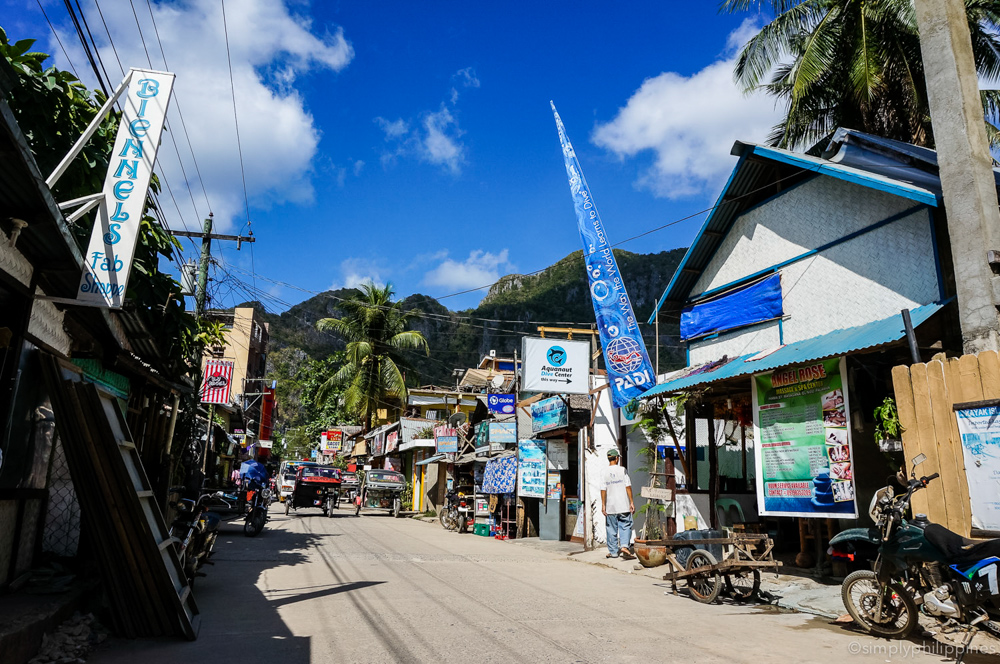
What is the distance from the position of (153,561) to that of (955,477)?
847 centimetres

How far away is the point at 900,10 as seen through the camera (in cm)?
1484

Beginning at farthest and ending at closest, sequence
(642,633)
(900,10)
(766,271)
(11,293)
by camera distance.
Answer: (900,10)
(766,271)
(642,633)
(11,293)

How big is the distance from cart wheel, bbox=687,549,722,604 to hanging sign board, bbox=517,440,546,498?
10.1m

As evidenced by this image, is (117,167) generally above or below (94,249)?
above

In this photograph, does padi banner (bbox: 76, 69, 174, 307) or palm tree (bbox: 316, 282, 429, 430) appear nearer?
padi banner (bbox: 76, 69, 174, 307)

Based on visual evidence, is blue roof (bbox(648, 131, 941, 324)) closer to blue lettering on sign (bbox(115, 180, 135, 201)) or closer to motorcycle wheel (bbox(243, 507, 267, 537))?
blue lettering on sign (bbox(115, 180, 135, 201))

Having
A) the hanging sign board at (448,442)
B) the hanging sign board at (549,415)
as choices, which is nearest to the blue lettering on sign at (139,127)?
the hanging sign board at (549,415)

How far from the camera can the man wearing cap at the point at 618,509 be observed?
12773 millimetres

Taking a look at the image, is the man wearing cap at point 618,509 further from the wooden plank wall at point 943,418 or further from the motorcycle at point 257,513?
the motorcycle at point 257,513

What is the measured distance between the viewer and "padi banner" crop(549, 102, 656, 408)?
14859mm

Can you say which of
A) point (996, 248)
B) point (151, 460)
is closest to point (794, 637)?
point (996, 248)

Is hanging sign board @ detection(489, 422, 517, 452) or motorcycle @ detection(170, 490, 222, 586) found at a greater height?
hanging sign board @ detection(489, 422, 517, 452)

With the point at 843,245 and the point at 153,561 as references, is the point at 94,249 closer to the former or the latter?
the point at 153,561

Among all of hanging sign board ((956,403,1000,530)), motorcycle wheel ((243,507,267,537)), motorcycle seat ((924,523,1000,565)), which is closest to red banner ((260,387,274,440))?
motorcycle wheel ((243,507,267,537))
